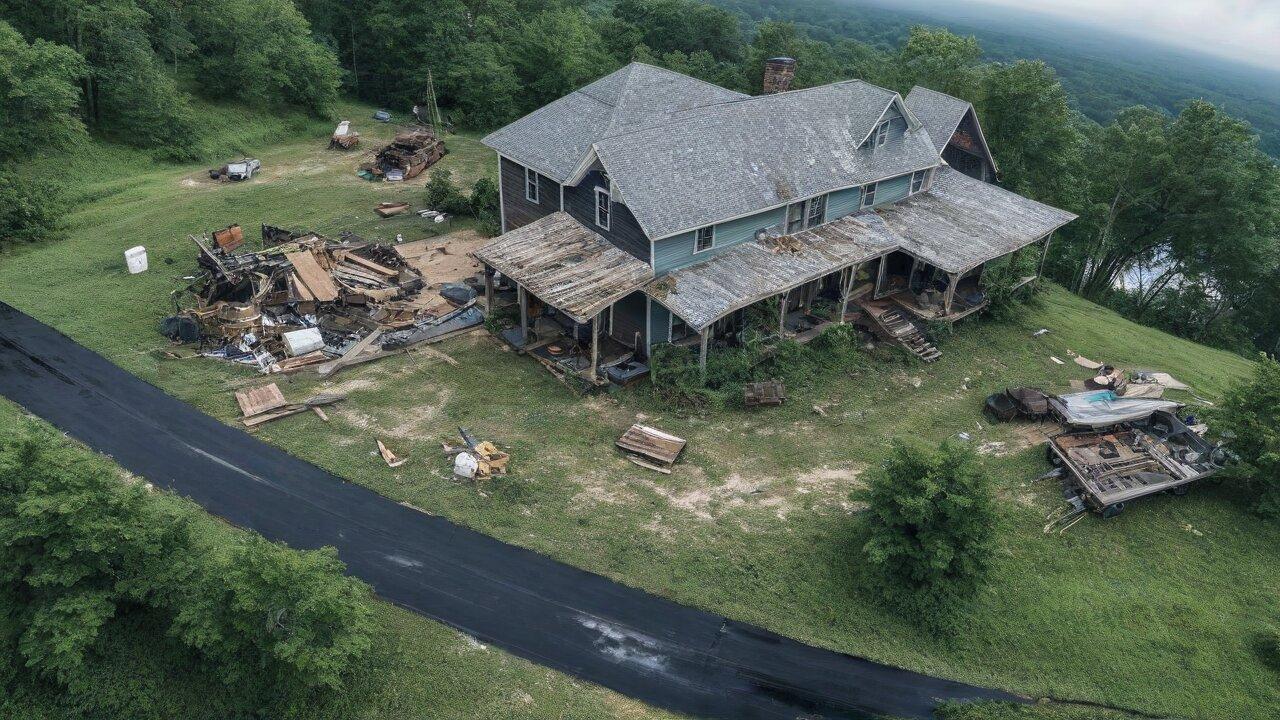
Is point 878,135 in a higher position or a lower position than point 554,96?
higher

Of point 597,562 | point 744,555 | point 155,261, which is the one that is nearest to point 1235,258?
point 744,555

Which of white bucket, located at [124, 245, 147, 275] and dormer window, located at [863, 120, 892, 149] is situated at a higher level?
dormer window, located at [863, 120, 892, 149]

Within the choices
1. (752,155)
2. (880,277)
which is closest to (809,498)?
(880,277)

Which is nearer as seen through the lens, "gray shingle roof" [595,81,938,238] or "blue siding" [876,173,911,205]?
"gray shingle roof" [595,81,938,238]

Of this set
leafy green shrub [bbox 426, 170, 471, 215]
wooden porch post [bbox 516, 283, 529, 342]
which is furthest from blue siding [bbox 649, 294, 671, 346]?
leafy green shrub [bbox 426, 170, 471, 215]

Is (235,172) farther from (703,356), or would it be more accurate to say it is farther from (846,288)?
Result: (846,288)

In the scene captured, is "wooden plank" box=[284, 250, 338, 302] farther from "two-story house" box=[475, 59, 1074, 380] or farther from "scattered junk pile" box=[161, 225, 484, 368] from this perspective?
"two-story house" box=[475, 59, 1074, 380]

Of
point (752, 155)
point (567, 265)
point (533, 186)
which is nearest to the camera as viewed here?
point (567, 265)

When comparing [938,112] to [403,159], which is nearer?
[938,112]
